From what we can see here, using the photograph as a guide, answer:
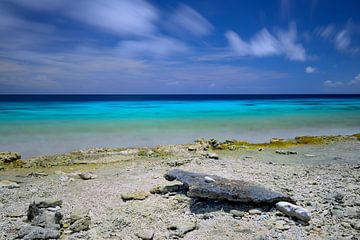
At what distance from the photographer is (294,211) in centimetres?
511

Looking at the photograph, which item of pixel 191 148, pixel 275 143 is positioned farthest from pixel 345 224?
pixel 275 143

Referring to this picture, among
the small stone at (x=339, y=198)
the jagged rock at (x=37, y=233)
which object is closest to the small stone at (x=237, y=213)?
the small stone at (x=339, y=198)

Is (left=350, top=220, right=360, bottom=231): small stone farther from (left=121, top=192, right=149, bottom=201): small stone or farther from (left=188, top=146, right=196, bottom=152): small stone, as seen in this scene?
(left=188, top=146, right=196, bottom=152): small stone

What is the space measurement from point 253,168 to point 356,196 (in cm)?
354

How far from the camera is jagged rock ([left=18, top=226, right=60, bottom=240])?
14.9ft

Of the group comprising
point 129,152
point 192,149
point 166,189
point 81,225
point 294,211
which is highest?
point 294,211

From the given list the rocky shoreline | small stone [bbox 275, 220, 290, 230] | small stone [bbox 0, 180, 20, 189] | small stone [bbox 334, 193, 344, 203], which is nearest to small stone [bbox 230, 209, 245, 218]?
the rocky shoreline

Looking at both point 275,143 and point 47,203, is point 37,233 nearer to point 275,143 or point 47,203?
point 47,203

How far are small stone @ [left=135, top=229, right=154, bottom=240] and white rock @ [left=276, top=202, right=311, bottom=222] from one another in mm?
2600

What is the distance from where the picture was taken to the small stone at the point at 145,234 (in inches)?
184

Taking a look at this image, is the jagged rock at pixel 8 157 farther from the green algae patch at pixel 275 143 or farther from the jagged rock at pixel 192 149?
the green algae patch at pixel 275 143

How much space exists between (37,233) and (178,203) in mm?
2812

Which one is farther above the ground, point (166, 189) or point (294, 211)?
point (294, 211)

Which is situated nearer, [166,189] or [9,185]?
[166,189]
